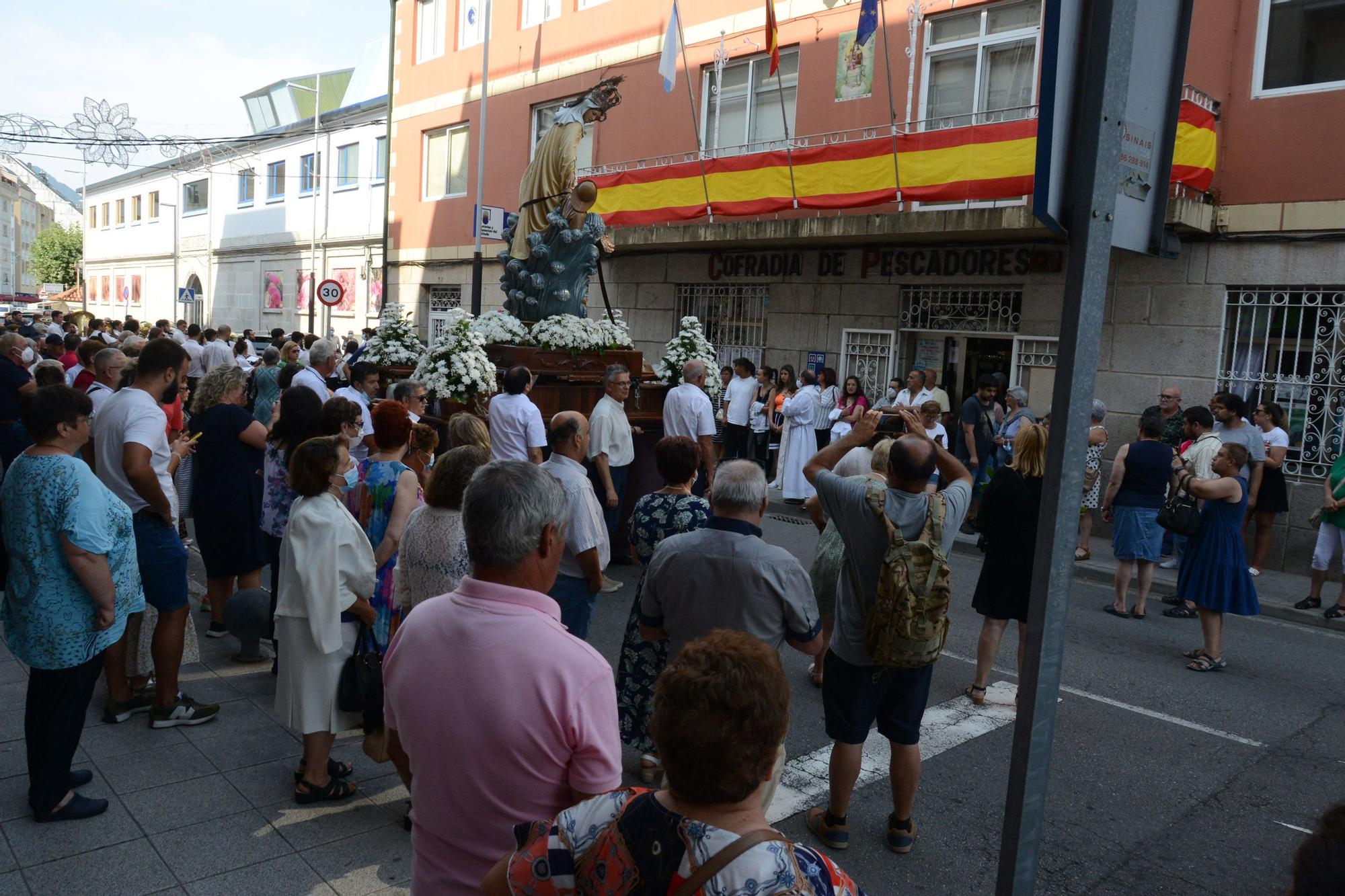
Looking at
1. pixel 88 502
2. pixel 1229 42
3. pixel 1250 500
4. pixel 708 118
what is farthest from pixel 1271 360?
pixel 88 502

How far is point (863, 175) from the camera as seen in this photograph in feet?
42.9

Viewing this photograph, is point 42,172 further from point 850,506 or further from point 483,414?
point 850,506

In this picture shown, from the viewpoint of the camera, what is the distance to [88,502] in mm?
3773

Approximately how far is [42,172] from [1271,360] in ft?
138

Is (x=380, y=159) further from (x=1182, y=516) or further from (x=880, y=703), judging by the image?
(x=880, y=703)

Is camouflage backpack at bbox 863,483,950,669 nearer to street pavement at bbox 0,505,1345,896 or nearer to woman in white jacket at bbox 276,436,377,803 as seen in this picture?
street pavement at bbox 0,505,1345,896

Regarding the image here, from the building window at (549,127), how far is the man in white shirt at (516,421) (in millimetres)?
12017

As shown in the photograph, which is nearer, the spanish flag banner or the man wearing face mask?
the man wearing face mask

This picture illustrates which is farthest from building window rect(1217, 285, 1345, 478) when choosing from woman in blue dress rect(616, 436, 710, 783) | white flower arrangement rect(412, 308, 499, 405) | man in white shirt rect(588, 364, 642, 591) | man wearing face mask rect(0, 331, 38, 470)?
man wearing face mask rect(0, 331, 38, 470)

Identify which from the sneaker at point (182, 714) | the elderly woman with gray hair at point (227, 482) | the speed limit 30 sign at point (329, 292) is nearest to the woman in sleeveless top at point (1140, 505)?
the elderly woman with gray hair at point (227, 482)

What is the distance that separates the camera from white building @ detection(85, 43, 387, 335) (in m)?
26.8

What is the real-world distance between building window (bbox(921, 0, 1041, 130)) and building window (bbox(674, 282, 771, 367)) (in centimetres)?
379

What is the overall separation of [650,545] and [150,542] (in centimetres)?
248

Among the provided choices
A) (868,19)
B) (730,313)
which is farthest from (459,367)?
(730,313)
